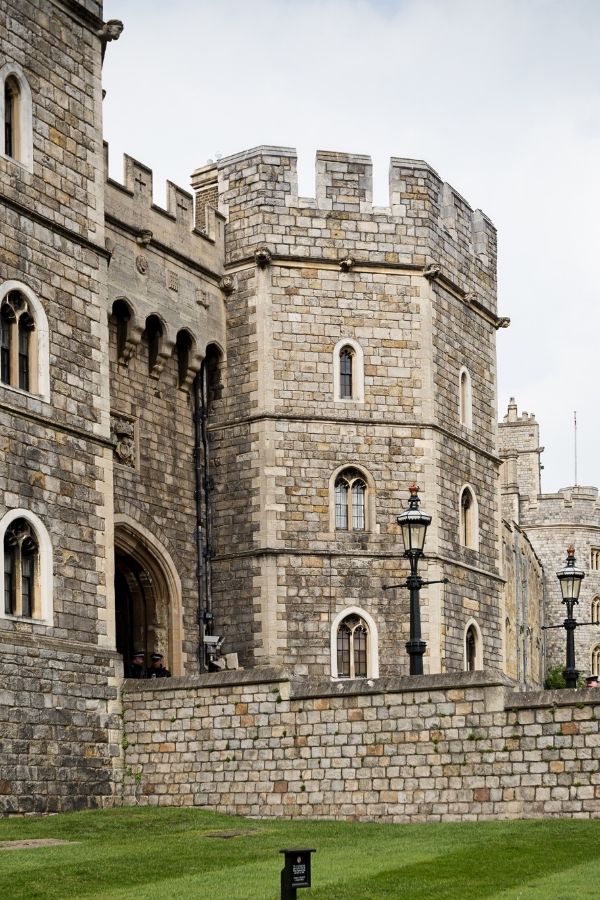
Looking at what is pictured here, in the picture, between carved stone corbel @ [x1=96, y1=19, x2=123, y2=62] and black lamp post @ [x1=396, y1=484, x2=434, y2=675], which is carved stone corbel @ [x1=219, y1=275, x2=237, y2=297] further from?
black lamp post @ [x1=396, y1=484, x2=434, y2=675]

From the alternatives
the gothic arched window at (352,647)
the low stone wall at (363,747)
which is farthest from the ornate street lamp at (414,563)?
the gothic arched window at (352,647)

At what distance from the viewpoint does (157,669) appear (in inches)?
1054

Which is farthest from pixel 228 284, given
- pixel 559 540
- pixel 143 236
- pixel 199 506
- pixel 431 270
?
pixel 559 540

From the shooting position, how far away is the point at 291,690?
22469 millimetres

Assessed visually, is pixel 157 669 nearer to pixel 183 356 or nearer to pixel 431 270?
pixel 183 356

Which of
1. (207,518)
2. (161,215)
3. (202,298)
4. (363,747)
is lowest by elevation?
(363,747)

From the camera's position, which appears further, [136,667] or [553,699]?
[136,667]

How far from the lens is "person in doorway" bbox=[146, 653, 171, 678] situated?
26734 millimetres

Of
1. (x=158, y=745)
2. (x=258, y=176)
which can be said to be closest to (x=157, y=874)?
(x=158, y=745)

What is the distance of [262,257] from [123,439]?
451 centimetres

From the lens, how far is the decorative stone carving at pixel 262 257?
98.2 ft

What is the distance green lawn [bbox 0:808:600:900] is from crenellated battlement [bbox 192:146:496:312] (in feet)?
42.0

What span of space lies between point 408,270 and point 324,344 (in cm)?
224

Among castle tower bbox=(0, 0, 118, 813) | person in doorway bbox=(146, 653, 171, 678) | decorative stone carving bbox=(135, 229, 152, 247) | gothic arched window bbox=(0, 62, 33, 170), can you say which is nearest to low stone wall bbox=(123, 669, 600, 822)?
castle tower bbox=(0, 0, 118, 813)
